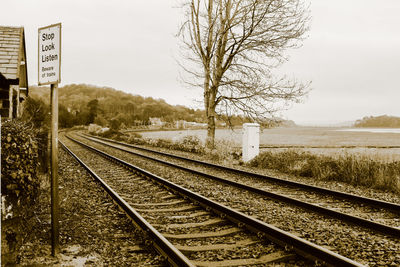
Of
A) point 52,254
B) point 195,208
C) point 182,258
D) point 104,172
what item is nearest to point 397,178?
point 195,208

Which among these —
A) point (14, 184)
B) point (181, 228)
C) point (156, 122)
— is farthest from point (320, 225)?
point (156, 122)

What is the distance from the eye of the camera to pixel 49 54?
4066 mm

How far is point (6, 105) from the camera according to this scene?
1512cm

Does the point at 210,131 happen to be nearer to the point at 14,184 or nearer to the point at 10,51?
the point at 10,51

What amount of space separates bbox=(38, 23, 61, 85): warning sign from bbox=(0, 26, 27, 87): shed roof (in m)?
11.1

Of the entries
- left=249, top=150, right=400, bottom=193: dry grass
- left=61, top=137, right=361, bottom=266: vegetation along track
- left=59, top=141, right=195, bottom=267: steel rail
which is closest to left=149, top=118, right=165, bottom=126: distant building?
left=249, top=150, right=400, bottom=193: dry grass

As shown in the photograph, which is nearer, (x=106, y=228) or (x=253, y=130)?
(x=106, y=228)

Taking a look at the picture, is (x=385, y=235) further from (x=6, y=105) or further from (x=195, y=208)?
(x=6, y=105)

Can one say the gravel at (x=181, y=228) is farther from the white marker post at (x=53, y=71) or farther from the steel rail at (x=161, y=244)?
the white marker post at (x=53, y=71)

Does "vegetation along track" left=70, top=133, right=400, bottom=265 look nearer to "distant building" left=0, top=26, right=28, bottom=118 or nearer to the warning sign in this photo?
the warning sign

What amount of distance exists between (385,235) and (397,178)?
13.6ft

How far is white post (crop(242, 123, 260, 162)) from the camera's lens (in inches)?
515

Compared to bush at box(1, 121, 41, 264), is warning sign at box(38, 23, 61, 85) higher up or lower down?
higher up

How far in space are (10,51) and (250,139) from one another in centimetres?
1220
